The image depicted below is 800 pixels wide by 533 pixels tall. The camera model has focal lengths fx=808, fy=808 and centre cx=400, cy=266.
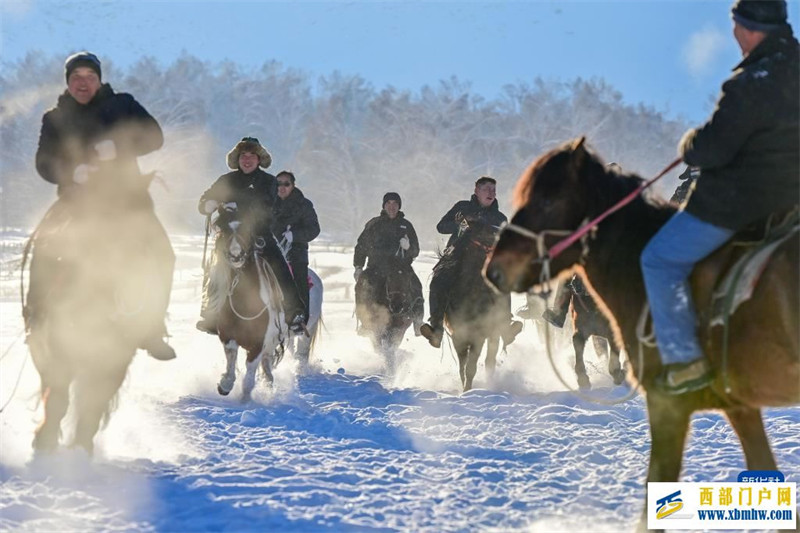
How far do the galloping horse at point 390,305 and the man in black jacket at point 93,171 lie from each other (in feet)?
24.4

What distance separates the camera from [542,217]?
174 inches

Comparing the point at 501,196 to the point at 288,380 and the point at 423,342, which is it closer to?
the point at 423,342

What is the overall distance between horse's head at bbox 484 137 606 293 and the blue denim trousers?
0.52 meters

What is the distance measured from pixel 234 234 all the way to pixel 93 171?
11.3 ft

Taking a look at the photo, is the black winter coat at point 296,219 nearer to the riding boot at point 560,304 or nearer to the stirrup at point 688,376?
the riding boot at point 560,304

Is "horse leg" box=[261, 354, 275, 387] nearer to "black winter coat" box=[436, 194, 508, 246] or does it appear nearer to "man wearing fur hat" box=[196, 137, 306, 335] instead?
"man wearing fur hat" box=[196, 137, 306, 335]

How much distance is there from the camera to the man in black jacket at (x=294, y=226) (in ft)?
38.3

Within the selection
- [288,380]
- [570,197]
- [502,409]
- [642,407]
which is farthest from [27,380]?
[570,197]

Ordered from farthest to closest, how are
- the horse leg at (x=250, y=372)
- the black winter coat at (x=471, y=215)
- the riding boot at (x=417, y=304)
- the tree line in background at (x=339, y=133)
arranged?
1. the tree line in background at (x=339, y=133)
2. the riding boot at (x=417, y=304)
3. the black winter coat at (x=471, y=215)
4. the horse leg at (x=250, y=372)

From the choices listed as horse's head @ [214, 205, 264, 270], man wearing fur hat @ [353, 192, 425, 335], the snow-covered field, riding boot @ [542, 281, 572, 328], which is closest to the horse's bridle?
the snow-covered field

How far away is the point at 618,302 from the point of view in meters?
4.54

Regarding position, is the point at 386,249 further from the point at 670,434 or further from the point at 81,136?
the point at 670,434


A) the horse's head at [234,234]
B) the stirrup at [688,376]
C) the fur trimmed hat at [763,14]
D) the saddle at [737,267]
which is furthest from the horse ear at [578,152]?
the horse's head at [234,234]

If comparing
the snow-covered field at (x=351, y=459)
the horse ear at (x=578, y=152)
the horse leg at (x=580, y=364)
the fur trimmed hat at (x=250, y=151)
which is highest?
the fur trimmed hat at (x=250, y=151)
